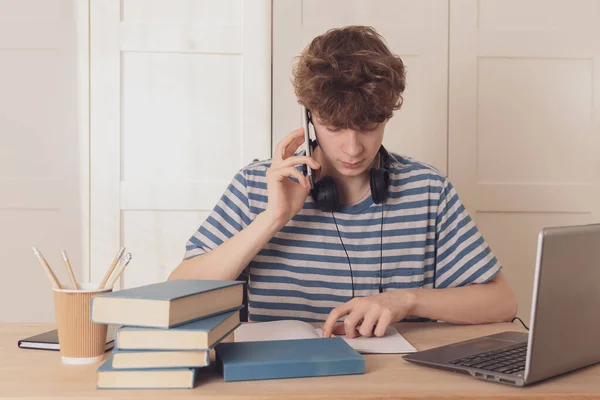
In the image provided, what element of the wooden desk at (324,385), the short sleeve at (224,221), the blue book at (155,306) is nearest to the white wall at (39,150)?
the short sleeve at (224,221)

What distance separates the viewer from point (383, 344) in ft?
3.89

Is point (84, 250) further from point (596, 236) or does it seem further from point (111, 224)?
point (596, 236)

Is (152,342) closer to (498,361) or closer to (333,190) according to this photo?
(498,361)

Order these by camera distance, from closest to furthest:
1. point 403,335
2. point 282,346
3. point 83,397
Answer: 1. point 83,397
2. point 282,346
3. point 403,335

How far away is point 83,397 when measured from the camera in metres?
0.88

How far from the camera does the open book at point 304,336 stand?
3.79 ft

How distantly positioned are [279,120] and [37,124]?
2.91ft

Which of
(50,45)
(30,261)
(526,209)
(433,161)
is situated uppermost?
(50,45)

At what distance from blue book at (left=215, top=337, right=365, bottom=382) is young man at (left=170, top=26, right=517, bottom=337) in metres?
0.50

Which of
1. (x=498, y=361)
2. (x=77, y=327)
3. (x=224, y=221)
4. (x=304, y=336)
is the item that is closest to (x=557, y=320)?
(x=498, y=361)

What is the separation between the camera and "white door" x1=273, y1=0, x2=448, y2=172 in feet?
8.40

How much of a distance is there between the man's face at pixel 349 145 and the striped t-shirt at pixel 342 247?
0.14 m

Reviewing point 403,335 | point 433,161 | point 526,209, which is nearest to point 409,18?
point 433,161

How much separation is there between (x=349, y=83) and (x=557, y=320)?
75 cm
